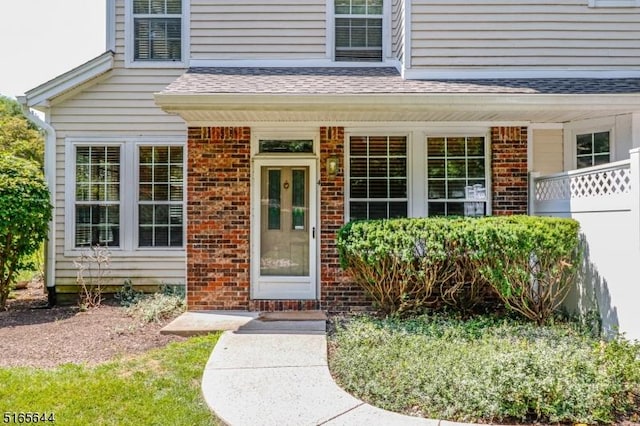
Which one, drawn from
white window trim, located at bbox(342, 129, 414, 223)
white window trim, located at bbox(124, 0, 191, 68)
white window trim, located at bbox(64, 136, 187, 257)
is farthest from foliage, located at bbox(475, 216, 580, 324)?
white window trim, located at bbox(124, 0, 191, 68)

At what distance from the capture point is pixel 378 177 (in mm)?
6527

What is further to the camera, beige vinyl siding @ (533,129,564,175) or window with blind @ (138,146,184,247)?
window with blind @ (138,146,184,247)

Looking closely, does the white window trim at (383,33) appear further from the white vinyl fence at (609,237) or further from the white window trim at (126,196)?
the white vinyl fence at (609,237)

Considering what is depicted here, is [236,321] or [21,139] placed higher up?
[21,139]

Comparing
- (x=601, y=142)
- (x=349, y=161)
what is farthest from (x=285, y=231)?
(x=601, y=142)

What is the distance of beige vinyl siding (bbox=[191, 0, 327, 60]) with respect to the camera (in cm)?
732

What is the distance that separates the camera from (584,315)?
5.41 metres

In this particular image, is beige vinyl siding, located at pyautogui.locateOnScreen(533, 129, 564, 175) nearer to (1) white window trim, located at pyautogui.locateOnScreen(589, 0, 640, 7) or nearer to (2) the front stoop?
(1) white window trim, located at pyautogui.locateOnScreen(589, 0, 640, 7)

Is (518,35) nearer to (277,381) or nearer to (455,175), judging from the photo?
(455,175)

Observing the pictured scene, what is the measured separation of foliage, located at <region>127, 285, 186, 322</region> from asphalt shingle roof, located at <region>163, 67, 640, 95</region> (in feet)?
10.1

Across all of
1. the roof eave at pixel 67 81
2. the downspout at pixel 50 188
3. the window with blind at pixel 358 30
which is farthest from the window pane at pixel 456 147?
the downspout at pixel 50 188

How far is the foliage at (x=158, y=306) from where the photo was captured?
6.24 m

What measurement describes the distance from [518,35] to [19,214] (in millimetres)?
8190

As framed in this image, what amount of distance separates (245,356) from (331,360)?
0.89m
